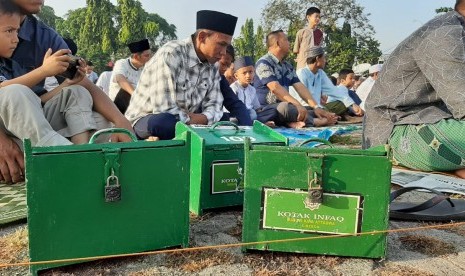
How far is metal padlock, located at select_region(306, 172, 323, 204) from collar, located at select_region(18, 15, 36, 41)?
1.99 meters

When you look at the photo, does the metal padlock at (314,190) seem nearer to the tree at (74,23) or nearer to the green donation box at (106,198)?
the green donation box at (106,198)

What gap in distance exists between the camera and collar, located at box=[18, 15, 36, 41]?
2465mm

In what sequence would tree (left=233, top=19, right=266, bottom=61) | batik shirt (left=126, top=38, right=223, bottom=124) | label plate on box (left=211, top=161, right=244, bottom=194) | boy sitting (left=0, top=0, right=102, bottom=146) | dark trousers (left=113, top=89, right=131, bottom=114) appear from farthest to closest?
tree (left=233, top=19, right=266, bottom=61), dark trousers (left=113, top=89, right=131, bottom=114), batik shirt (left=126, top=38, right=223, bottom=124), boy sitting (left=0, top=0, right=102, bottom=146), label plate on box (left=211, top=161, right=244, bottom=194)

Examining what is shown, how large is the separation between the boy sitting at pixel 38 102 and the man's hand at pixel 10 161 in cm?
5

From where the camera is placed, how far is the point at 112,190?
1.26 metres

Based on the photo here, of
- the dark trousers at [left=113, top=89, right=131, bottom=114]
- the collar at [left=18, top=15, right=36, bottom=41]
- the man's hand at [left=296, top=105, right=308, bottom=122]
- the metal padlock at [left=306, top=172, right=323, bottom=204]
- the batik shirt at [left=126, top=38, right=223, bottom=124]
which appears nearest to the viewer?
the metal padlock at [left=306, top=172, right=323, bottom=204]

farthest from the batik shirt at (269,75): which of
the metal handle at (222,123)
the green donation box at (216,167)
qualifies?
the green donation box at (216,167)

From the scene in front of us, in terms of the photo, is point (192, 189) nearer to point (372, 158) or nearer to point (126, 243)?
point (126, 243)

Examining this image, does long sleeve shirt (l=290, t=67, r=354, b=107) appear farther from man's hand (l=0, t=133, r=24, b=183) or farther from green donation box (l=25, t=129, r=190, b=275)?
green donation box (l=25, t=129, r=190, b=275)

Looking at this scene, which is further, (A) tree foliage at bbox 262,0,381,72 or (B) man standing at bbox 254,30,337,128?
(A) tree foliage at bbox 262,0,381,72

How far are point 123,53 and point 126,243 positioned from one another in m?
32.6

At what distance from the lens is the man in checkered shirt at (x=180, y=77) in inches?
101

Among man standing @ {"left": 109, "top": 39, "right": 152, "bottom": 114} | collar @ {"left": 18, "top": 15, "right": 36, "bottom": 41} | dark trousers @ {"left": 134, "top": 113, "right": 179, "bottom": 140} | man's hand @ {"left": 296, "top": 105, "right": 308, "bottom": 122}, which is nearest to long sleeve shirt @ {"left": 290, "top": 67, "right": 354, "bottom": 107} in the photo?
man's hand @ {"left": 296, "top": 105, "right": 308, "bottom": 122}

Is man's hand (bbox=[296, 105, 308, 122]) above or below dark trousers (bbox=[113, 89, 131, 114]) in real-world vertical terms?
below
